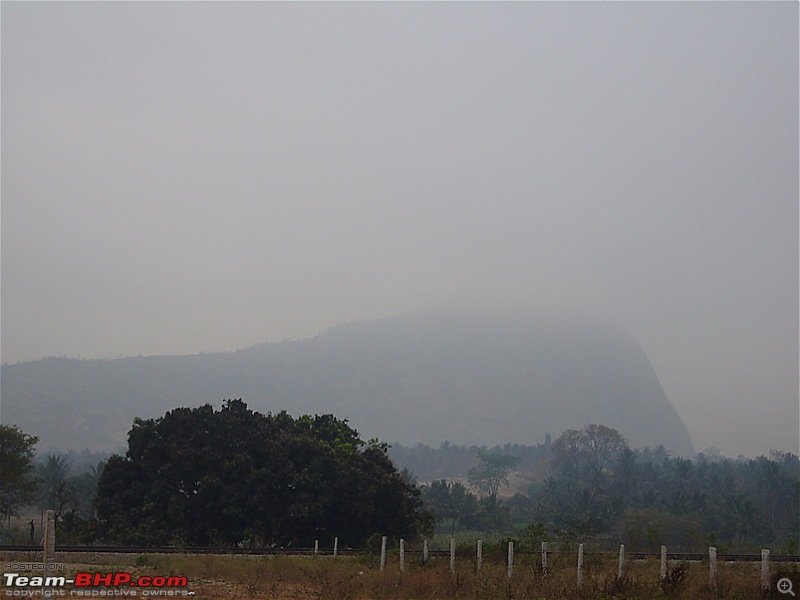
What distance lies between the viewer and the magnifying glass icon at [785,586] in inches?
760

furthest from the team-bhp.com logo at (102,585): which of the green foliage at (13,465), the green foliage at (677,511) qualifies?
the green foliage at (13,465)

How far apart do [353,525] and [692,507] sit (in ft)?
162

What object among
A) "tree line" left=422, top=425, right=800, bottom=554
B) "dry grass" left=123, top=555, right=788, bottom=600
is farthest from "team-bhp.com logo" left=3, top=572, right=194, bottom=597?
"tree line" left=422, top=425, right=800, bottom=554

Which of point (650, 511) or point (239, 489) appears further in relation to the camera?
point (650, 511)

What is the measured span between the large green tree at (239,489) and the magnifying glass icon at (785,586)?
A: 22495 millimetres

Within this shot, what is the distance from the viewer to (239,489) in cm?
3888

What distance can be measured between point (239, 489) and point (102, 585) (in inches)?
703

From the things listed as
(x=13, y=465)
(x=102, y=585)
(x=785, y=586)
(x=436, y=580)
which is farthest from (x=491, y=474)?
(x=102, y=585)

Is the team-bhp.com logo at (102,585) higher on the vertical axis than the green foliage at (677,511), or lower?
higher

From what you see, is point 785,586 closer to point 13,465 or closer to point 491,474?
point 13,465

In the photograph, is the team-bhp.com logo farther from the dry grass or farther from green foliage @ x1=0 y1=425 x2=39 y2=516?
green foliage @ x1=0 y1=425 x2=39 y2=516

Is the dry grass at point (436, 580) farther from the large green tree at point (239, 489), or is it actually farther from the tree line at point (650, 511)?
the large green tree at point (239, 489)

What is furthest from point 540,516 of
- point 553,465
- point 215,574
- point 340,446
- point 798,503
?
point 553,465

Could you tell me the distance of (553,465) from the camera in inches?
6801
